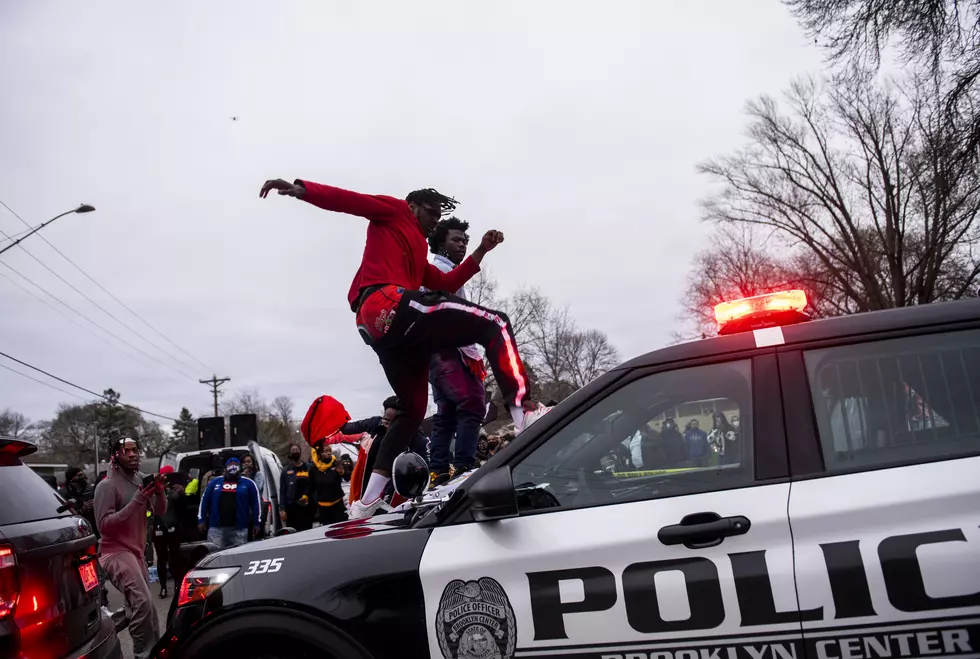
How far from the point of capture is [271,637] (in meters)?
2.72

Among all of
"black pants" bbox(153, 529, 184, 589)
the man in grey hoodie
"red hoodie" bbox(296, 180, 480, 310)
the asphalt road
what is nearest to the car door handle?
"red hoodie" bbox(296, 180, 480, 310)

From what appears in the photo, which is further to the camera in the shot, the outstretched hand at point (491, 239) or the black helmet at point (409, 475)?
the outstretched hand at point (491, 239)

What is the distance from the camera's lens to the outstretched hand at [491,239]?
14.6 ft

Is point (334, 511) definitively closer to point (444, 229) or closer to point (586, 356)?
point (444, 229)

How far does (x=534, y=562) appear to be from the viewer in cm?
251

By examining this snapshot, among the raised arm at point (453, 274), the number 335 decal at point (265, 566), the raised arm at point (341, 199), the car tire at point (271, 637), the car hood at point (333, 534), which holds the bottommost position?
the car tire at point (271, 637)

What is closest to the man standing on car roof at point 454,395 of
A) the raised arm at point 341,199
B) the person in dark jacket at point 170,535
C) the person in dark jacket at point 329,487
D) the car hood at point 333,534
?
the raised arm at point 341,199

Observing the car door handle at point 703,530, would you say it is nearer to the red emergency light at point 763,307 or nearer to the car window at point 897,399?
the car window at point 897,399

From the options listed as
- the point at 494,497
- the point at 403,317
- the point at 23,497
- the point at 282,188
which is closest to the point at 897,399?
the point at 494,497

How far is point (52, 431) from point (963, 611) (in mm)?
96341

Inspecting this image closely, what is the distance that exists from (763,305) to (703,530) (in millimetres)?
1093

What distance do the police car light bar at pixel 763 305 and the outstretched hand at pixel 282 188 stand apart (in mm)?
1998

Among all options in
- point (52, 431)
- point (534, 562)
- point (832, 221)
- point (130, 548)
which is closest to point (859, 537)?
point (534, 562)

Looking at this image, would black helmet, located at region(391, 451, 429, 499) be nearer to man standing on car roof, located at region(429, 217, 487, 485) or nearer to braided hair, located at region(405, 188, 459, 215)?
man standing on car roof, located at region(429, 217, 487, 485)
